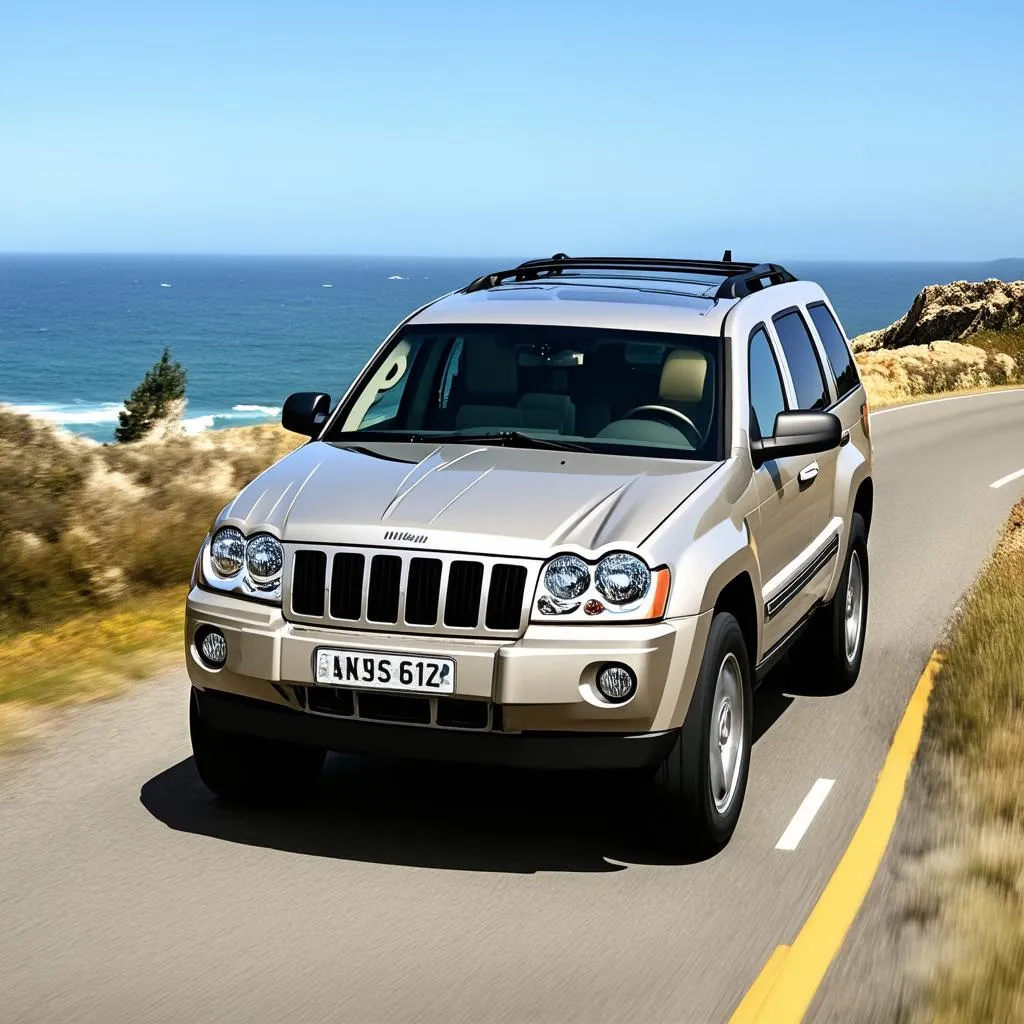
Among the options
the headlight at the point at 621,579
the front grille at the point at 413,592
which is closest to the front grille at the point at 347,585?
the front grille at the point at 413,592

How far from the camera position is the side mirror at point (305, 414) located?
6.85m

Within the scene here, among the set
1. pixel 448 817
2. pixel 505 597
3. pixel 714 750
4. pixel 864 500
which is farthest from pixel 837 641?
pixel 505 597

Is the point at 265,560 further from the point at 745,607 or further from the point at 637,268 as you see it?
the point at 637,268

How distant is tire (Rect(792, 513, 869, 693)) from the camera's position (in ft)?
25.9

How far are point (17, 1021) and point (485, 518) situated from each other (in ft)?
6.92

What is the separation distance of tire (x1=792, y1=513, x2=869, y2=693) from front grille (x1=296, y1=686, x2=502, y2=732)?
299 centimetres

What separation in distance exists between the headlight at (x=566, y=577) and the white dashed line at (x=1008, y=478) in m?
12.9

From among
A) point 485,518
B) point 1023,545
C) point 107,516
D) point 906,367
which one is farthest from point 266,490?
point 906,367

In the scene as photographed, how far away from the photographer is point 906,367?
37.8 meters

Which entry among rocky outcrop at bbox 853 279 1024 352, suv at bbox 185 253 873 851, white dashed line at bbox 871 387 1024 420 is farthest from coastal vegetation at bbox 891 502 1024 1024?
rocky outcrop at bbox 853 279 1024 352

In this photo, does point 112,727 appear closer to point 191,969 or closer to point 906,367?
point 191,969

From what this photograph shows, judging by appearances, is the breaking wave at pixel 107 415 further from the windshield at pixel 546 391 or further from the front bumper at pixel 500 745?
the front bumper at pixel 500 745

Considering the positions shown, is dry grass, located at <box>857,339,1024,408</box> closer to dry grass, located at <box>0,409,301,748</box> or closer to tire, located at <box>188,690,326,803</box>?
dry grass, located at <box>0,409,301,748</box>

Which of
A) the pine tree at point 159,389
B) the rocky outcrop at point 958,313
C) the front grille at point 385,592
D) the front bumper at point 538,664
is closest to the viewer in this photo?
the front bumper at point 538,664
